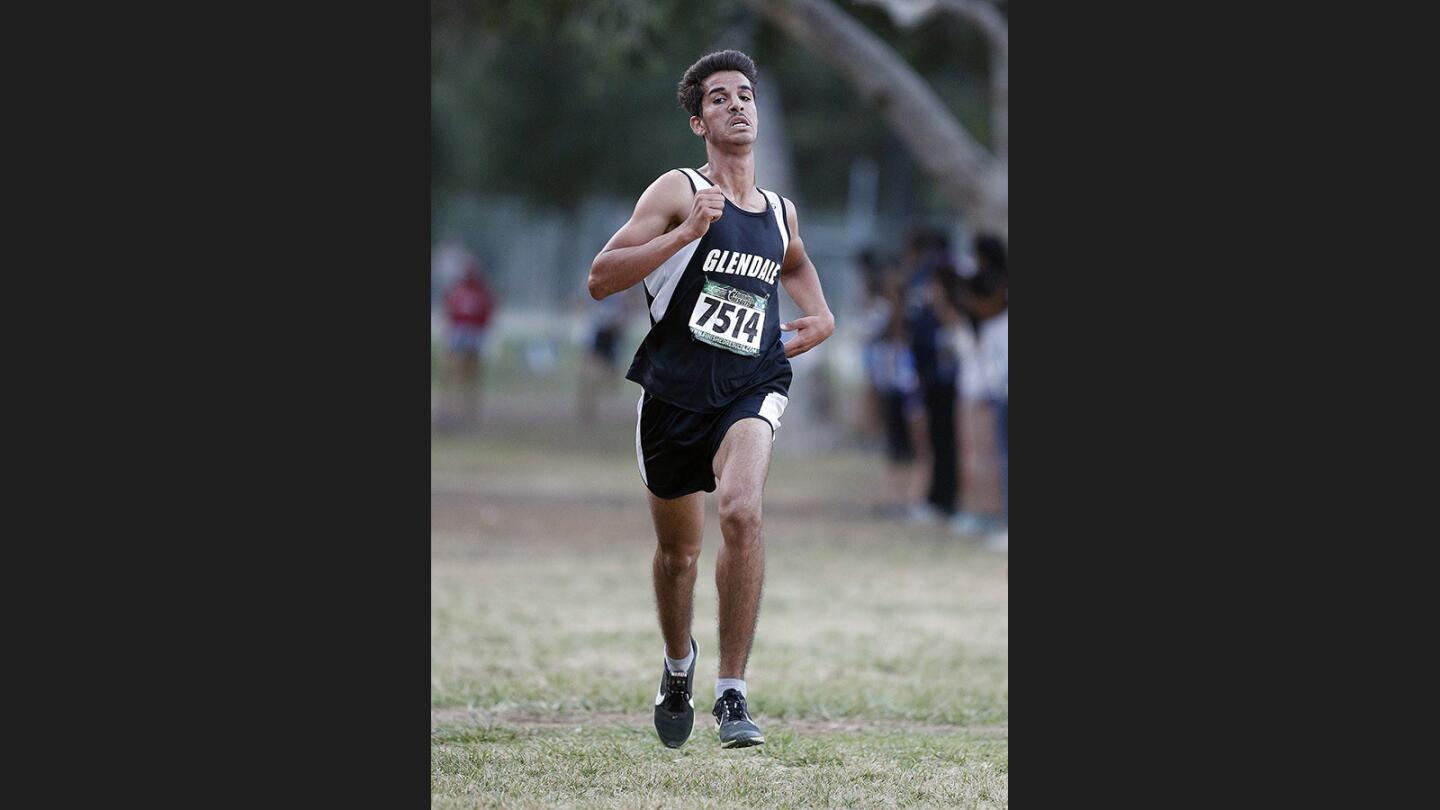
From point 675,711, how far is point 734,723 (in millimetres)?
593

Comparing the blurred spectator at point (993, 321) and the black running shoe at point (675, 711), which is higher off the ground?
the blurred spectator at point (993, 321)

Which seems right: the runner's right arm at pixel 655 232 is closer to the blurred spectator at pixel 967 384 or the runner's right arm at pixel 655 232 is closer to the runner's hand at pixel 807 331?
the runner's hand at pixel 807 331

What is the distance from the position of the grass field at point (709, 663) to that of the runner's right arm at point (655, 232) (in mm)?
1893

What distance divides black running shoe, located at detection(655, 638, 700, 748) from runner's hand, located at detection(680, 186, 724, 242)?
1.80 meters

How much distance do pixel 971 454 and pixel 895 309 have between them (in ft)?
7.01

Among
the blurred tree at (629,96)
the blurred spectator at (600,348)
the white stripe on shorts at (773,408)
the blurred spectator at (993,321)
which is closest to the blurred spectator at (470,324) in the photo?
the blurred spectator at (600,348)

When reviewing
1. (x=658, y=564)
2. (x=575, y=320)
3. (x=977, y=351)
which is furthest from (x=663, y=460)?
(x=575, y=320)

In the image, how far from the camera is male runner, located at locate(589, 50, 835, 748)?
6.52 metres

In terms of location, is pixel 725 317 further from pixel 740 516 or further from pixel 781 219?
pixel 740 516

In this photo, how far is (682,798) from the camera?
20.9 ft

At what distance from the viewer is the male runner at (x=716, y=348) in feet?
21.4

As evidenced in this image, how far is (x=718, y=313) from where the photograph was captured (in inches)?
263

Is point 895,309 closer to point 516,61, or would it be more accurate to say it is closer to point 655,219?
point 655,219

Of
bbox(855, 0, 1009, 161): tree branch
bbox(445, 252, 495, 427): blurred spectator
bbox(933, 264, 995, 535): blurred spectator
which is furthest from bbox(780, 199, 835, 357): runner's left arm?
bbox(445, 252, 495, 427): blurred spectator
